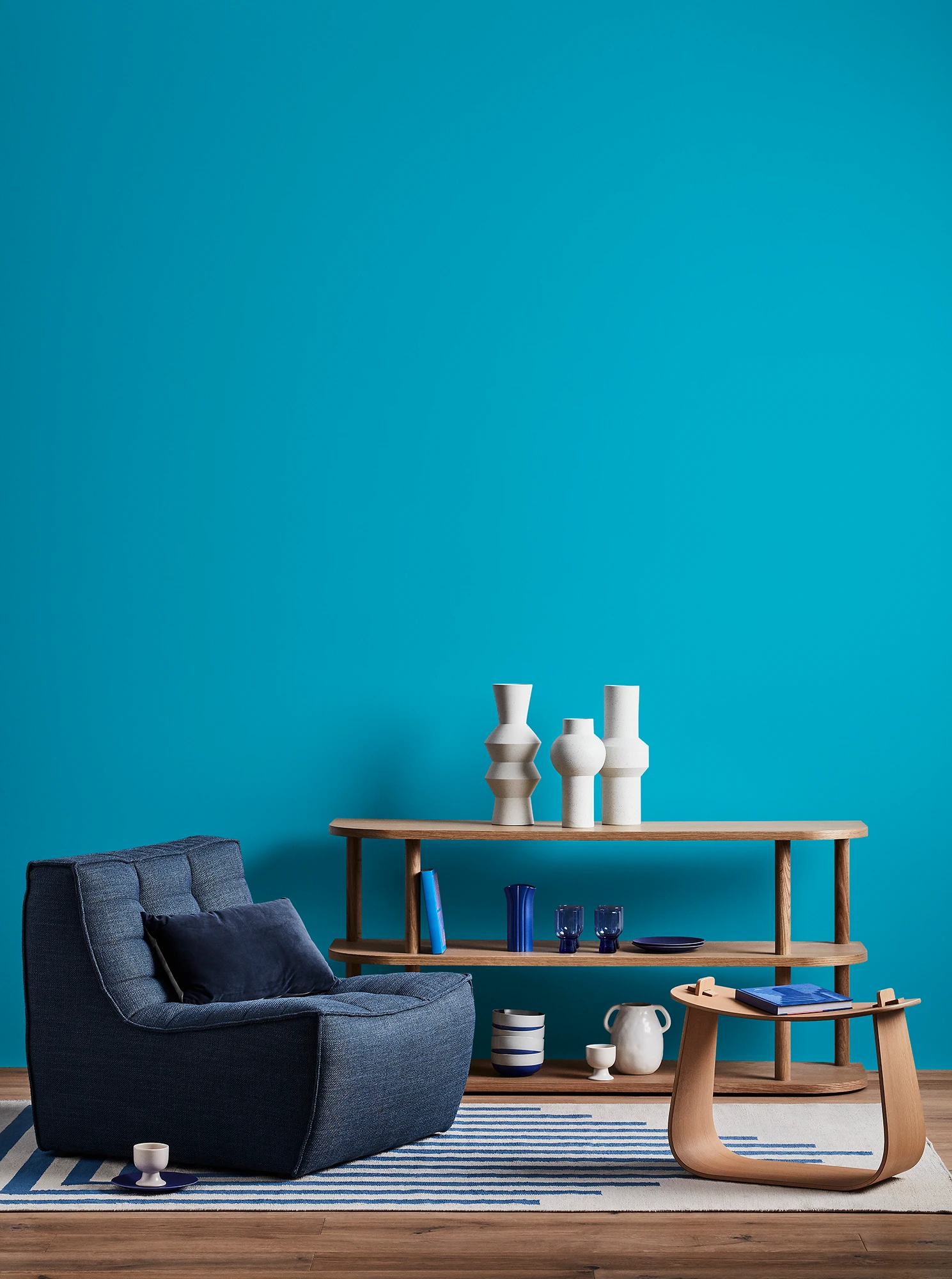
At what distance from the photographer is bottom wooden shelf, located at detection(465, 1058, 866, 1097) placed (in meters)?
3.64

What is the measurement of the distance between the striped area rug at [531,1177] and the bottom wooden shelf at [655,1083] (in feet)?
0.77

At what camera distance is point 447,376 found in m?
4.11

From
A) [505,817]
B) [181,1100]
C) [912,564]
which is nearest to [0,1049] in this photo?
[181,1100]

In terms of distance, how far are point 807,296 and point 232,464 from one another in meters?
1.81

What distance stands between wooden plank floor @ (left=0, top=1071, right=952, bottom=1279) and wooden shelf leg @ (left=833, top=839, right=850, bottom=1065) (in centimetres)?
115

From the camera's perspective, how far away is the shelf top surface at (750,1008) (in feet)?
9.12

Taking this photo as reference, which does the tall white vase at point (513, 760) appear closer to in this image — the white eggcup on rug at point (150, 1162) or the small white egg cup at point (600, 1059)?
the small white egg cup at point (600, 1059)

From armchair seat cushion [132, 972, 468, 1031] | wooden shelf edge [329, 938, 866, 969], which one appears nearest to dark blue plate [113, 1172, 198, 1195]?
armchair seat cushion [132, 972, 468, 1031]

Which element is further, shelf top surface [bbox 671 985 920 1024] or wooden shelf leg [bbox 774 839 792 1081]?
wooden shelf leg [bbox 774 839 792 1081]

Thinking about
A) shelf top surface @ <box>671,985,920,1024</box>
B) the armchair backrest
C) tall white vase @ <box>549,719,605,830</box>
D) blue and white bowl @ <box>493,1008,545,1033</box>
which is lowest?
blue and white bowl @ <box>493,1008,545,1033</box>

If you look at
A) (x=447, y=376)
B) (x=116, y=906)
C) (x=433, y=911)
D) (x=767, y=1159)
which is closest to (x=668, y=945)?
(x=433, y=911)

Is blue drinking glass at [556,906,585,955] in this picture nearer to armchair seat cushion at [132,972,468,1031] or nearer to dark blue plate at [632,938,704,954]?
dark blue plate at [632,938,704,954]

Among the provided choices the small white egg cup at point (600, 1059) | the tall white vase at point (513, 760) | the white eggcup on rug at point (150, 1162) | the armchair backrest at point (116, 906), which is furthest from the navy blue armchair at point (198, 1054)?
the tall white vase at point (513, 760)

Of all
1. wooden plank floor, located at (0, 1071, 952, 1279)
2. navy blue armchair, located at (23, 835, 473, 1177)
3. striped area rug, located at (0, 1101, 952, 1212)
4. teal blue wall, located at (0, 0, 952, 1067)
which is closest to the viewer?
wooden plank floor, located at (0, 1071, 952, 1279)
